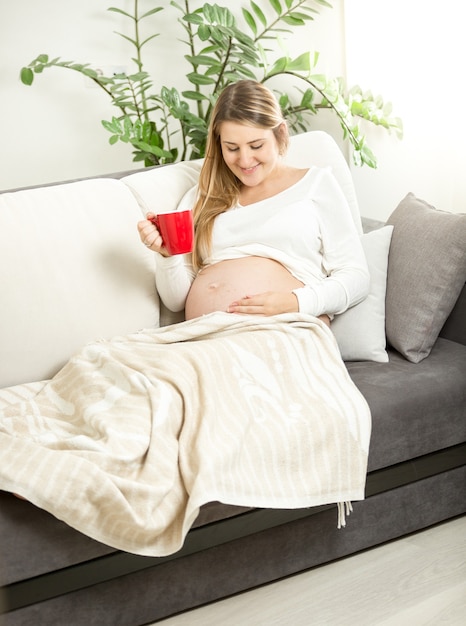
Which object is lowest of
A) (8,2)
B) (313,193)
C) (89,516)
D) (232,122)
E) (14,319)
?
(89,516)

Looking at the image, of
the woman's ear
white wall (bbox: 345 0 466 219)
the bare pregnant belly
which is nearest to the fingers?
the bare pregnant belly

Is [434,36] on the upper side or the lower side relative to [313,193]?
upper

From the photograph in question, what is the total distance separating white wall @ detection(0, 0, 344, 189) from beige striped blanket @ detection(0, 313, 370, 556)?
5.02ft

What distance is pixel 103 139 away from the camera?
131 inches

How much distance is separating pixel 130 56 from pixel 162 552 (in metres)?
2.27

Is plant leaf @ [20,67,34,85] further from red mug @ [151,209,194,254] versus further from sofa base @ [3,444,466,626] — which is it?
sofa base @ [3,444,466,626]

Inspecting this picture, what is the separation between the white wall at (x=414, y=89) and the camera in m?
2.66

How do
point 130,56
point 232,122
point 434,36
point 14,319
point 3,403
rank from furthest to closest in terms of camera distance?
point 130,56, point 434,36, point 232,122, point 14,319, point 3,403

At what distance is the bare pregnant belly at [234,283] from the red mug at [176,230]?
187 millimetres

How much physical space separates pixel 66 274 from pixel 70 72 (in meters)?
1.42

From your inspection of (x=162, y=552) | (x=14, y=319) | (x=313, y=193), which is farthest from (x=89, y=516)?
(x=313, y=193)

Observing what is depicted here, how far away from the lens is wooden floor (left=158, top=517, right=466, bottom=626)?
5.58 feet

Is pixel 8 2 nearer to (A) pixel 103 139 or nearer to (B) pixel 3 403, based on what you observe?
(A) pixel 103 139

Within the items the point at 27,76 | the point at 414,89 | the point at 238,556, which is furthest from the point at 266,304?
the point at 27,76
